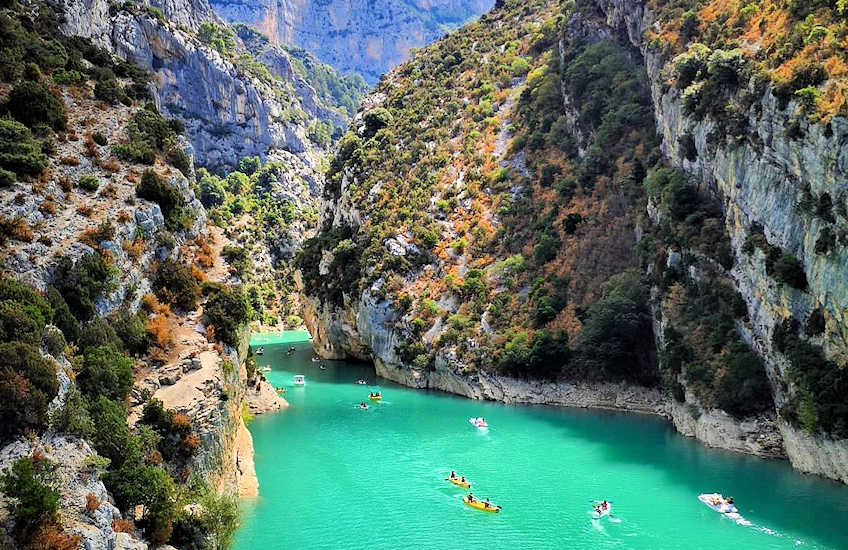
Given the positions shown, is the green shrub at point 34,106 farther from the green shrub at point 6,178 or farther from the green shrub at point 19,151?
the green shrub at point 6,178

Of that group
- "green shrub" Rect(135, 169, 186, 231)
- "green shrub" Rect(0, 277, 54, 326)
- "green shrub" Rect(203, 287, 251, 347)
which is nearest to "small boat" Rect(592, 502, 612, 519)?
"green shrub" Rect(203, 287, 251, 347)

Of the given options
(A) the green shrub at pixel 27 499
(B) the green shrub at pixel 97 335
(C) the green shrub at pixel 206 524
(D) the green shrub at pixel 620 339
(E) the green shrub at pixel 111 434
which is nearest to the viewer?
(A) the green shrub at pixel 27 499

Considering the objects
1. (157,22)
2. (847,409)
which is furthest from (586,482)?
(157,22)

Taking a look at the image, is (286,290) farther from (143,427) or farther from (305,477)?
(143,427)

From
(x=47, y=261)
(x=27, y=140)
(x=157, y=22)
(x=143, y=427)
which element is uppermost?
(x=157, y=22)

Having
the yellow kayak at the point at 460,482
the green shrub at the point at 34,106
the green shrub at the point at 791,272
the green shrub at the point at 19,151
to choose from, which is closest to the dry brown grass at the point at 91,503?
the green shrub at the point at 19,151

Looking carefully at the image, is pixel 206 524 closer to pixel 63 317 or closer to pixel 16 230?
pixel 63 317
